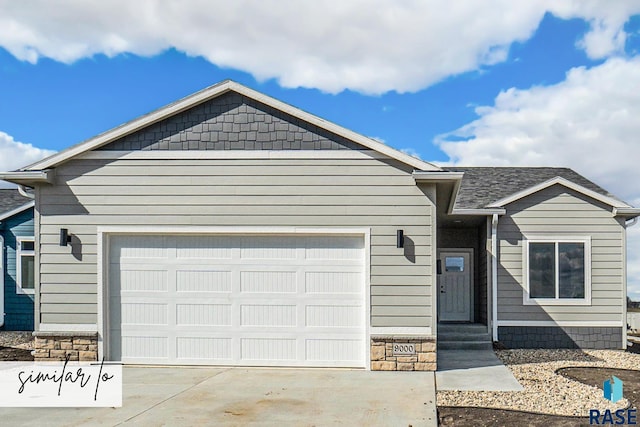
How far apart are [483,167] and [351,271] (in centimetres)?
733

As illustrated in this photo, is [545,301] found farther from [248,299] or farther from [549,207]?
[248,299]

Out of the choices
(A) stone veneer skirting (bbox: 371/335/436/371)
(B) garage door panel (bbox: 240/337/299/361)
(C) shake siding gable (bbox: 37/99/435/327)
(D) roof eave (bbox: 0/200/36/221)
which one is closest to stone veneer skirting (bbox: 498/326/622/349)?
(A) stone veneer skirting (bbox: 371/335/436/371)

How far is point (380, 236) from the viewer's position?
9.03 metres

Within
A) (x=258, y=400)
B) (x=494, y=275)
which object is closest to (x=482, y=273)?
(x=494, y=275)

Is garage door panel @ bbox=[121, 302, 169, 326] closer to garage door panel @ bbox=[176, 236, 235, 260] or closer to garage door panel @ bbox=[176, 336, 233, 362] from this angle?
garage door panel @ bbox=[176, 336, 233, 362]

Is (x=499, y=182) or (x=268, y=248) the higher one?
(x=499, y=182)

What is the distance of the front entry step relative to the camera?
11555 mm

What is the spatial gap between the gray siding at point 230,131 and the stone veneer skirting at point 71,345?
2.78 metres

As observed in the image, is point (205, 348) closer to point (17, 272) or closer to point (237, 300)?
point (237, 300)

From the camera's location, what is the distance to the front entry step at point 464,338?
1155 cm

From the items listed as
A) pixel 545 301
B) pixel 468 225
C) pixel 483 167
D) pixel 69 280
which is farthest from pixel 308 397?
pixel 483 167

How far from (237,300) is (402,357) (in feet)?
8.20

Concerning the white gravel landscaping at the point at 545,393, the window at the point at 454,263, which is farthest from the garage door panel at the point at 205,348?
the window at the point at 454,263

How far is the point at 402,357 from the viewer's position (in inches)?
352
